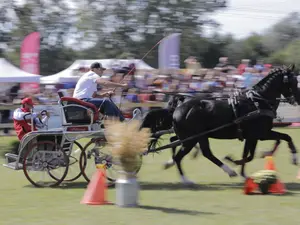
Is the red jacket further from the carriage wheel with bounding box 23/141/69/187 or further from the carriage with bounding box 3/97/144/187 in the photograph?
the carriage wheel with bounding box 23/141/69/187

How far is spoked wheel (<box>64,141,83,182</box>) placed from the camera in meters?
10.7

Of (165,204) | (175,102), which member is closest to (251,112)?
(175,102)

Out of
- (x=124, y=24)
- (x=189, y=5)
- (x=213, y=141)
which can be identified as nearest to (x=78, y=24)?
(x=124, y=24)

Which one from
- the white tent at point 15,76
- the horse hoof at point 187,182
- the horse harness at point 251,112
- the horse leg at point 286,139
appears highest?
the white tent at point 15,76

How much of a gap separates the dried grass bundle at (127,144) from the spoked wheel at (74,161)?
98.7 inches

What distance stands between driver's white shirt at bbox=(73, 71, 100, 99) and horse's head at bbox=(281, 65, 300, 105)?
10.3 feet

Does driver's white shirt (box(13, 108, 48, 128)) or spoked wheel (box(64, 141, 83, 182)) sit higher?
driver's white shirt (box(13, 108, 48, 128))

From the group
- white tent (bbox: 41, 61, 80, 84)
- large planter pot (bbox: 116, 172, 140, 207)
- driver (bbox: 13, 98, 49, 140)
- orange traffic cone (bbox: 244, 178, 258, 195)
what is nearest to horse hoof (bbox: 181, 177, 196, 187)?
orange traffic cone (bbox: 244, 178, 258, 195)

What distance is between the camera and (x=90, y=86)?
406 inches

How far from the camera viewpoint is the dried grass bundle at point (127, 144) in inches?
321

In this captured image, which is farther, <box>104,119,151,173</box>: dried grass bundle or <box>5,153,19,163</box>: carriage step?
<box>5,153,19,163</box>: carriage step

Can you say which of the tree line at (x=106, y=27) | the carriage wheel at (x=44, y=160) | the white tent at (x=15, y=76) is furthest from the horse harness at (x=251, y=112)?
the tree line at (x=106, y=27)

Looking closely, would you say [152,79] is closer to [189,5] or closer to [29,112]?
[29,112]

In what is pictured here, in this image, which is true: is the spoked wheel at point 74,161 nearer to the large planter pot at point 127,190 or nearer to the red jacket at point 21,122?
the red jacket at point 21,122
